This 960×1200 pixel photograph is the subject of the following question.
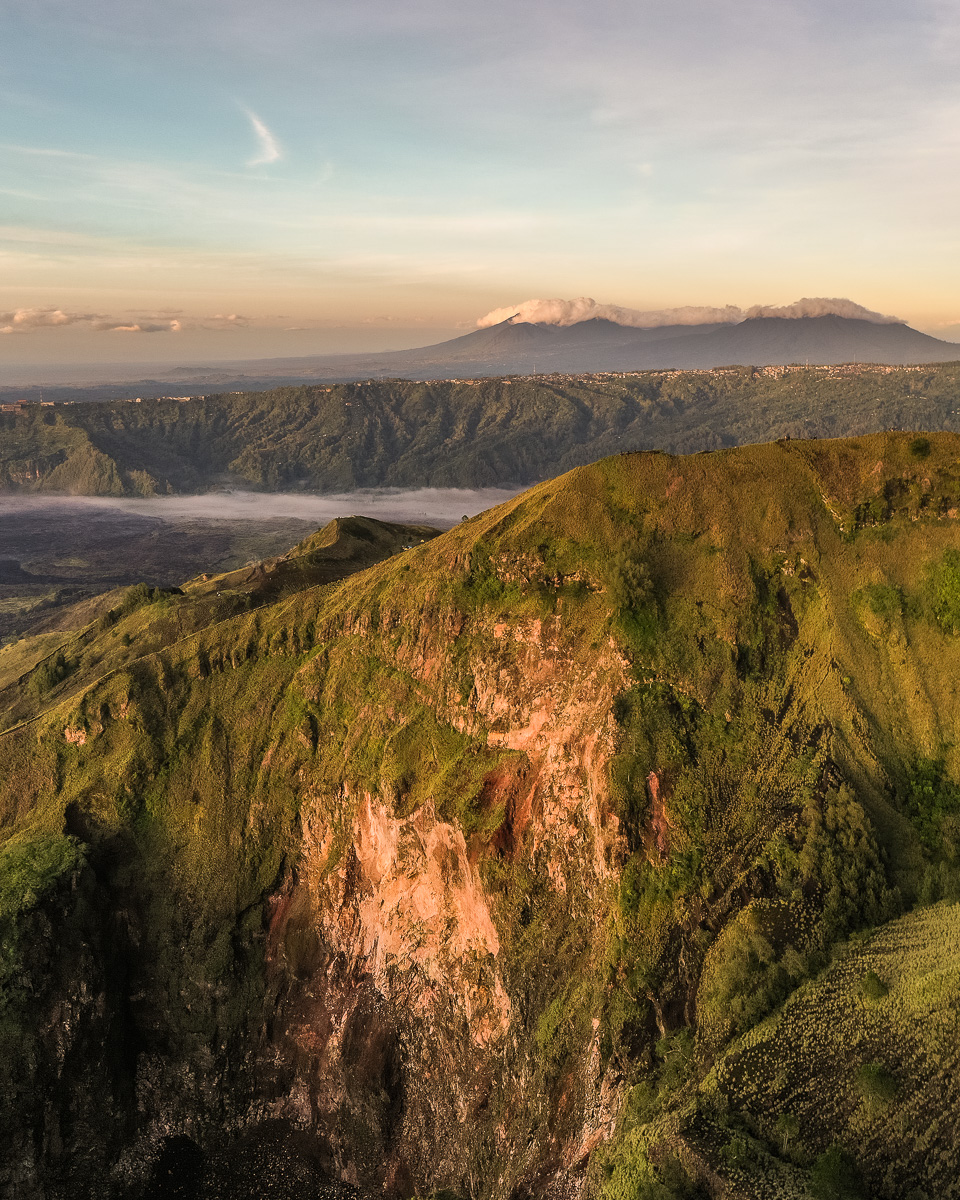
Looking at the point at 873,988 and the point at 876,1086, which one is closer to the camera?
the point at 876,1086


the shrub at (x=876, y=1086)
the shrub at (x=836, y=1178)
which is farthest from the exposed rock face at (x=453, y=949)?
the shrub at (x=876, y=1086)

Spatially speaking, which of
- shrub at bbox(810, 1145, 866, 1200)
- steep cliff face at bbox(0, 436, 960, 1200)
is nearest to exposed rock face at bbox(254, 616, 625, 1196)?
steep cliff face at bbox(0, 436, 960, 1200)

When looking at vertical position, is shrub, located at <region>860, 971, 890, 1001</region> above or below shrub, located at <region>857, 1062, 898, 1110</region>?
above

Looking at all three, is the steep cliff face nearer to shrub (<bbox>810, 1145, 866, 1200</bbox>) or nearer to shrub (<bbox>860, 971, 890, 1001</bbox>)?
shrub (<bbox>810, 1145, 866, 1200</bbox>)

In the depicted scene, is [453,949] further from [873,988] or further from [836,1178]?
[873,988]

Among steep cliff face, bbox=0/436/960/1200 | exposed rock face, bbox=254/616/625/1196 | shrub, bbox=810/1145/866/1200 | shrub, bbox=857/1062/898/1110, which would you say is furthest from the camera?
exposed rock face, bbox=254/616/625/1196

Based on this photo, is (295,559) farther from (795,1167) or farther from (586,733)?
(795,1167)

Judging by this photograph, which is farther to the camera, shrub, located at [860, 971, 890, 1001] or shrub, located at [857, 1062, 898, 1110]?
shrub, located at [860, 971, 890, 1001]

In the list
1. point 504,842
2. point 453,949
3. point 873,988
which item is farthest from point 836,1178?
point 453,949

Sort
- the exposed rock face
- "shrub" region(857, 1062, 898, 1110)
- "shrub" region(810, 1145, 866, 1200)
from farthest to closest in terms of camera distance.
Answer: the exposed rock face
"shrub" region(857, 1062, 898, 1110)
"shrub" region(810, 1145, 866, 1200)
